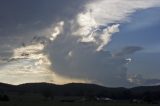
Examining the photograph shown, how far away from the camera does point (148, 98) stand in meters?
199

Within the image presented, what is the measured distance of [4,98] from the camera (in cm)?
14712

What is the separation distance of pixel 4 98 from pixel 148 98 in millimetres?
77740

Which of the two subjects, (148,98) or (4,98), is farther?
(148,98)
